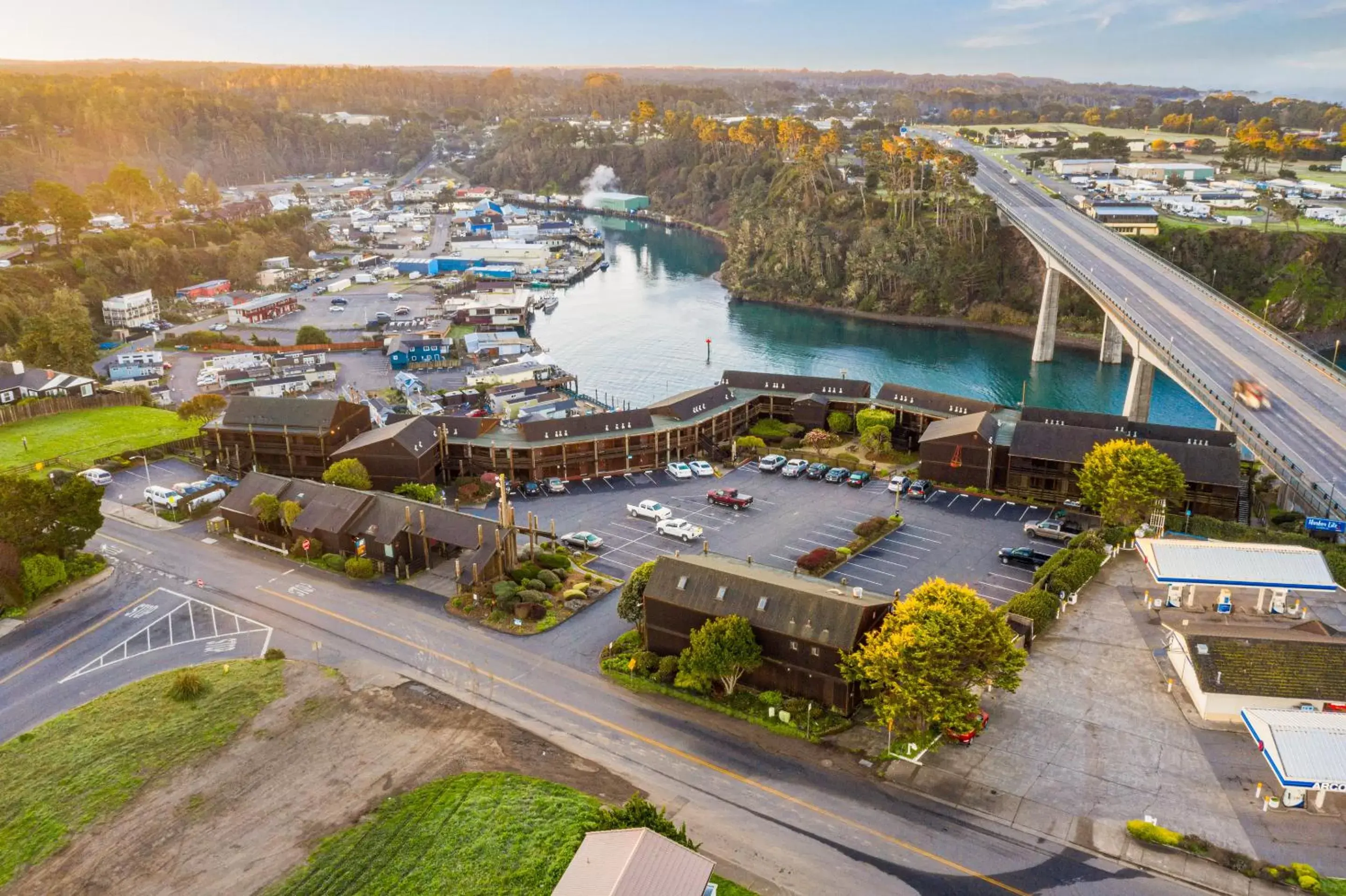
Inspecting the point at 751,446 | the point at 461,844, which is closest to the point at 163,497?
the point at 751,446

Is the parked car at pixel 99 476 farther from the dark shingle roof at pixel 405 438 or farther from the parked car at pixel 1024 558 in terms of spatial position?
the parked car at pixel 1024 558

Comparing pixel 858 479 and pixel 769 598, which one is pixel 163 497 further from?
pixel 858 479

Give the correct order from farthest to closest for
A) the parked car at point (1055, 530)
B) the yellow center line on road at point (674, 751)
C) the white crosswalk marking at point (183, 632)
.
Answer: the parked car at point (1055, 530), the white crosswalk marking at point (183, 632), the yellow center line on road at point (674, 751)

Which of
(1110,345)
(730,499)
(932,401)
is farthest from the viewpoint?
(1110,345)

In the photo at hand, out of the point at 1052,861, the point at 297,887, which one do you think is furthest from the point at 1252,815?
the point at 297,887

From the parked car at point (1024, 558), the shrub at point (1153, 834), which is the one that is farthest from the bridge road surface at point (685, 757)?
the parked car at point (1024, 558)

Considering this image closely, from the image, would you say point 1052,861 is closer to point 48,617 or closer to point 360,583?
point 360,583

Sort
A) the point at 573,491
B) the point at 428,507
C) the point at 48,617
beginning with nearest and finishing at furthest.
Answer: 1. the point at 48,617
2. the point at 428,507
3. the point at 573,491
